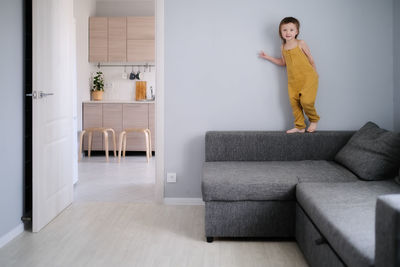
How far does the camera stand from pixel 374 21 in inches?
140

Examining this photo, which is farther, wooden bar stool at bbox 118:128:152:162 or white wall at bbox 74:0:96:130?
white wall at bbox 74:0:96:130

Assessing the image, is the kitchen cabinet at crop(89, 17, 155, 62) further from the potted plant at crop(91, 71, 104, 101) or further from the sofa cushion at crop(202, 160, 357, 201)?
the sofa cushion at crop(202, 160, 357, 201)

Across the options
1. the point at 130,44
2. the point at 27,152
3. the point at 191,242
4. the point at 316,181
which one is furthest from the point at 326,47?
the point at 130,44

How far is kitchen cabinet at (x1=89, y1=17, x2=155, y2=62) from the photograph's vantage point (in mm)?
6785

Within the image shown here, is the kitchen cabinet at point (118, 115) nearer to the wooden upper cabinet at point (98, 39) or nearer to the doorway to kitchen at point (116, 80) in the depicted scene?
the doorway to kitchen at point (116, 80)

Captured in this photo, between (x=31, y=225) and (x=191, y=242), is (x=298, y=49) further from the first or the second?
(x=31, y=225)

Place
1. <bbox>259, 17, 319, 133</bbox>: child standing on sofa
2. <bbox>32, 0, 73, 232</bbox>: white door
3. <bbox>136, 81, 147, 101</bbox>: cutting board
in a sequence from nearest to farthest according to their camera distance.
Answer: <bbox>32, 0, 73, 232</bbox>: white door, <bbox>259, 17, 319, 133</bbox>: child standing on sofa, <bbox>136, 81, 147, 101</bbox>: cutting board

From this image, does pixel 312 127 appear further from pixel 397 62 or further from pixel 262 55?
pixel 397 62

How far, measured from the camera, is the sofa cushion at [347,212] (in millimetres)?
1606

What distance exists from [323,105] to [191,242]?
67.2 inches

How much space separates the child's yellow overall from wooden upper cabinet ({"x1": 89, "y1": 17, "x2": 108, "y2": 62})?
4144mm

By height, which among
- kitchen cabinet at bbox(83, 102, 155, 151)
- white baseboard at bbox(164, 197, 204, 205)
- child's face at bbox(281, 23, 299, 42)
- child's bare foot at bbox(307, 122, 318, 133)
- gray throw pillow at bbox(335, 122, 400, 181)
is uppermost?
child's face at bbox(281, 23, 299, 42)

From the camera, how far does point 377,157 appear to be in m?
2.76

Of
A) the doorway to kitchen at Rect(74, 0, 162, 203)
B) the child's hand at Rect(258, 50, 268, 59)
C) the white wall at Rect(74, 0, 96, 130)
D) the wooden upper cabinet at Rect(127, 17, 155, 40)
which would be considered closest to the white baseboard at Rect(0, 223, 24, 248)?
the child's hand at Rect(258, 50, 268, 59)
